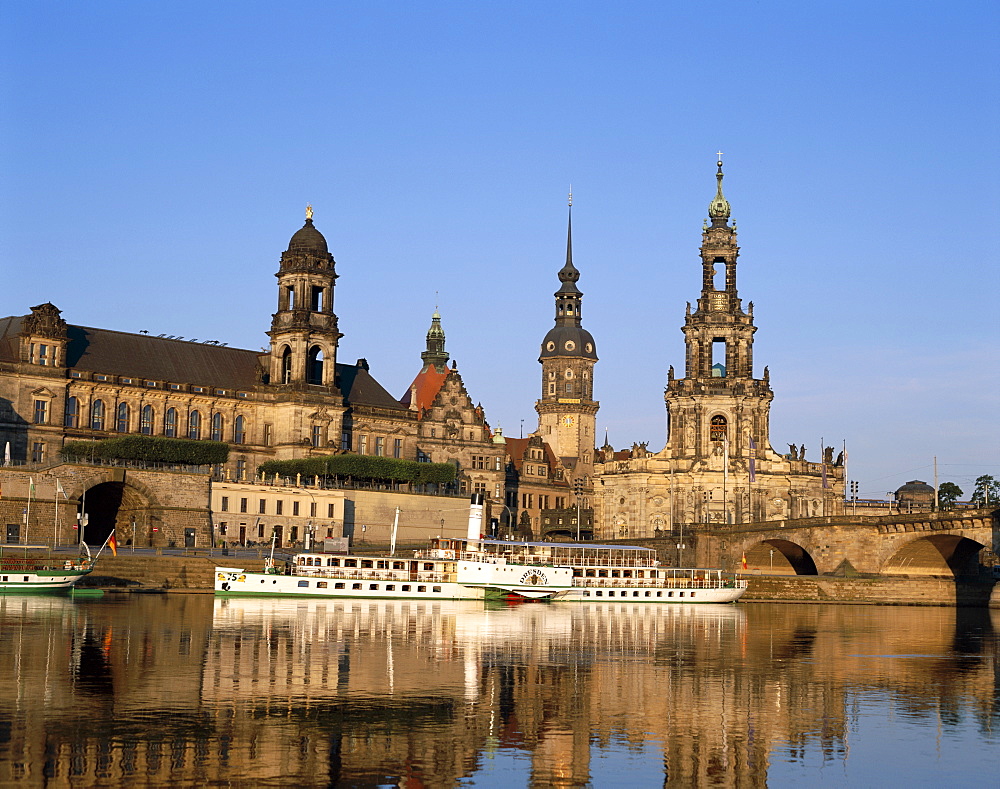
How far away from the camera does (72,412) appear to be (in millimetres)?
119625

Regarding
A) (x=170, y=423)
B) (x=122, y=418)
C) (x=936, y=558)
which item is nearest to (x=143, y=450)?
(x=122, y=418)

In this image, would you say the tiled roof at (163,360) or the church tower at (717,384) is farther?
the church tower at (717,384)

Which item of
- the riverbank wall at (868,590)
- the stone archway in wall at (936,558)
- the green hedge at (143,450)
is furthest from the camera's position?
the stone archway in wall at (936,558)

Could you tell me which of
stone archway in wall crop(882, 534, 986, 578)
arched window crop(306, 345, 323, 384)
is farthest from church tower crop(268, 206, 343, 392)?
stone archway in wall crop(882, 534, 986, 578)

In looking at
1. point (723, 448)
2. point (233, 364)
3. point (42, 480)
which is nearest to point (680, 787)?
A: point (42, 480)

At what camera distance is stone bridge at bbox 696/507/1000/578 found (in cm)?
10931

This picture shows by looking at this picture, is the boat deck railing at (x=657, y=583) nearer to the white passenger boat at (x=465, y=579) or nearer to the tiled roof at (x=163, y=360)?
the white passenger boat at (x=465, y=579)

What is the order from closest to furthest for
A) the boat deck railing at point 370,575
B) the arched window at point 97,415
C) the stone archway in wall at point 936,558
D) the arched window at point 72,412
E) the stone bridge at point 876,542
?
the boat deck railing at point 370,575 → the stone bridge at point 876,542 → the stone archway in wall at point 936,558 → the arched window at point 72,412 → the arched window at point 97,415

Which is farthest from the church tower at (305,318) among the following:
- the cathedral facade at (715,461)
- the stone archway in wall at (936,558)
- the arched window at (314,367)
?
the stone archway in wall at (936,558)

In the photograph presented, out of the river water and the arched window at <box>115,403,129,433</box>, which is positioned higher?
the arched window at <box>115,403,129,433</box>

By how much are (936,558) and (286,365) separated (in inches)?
2428

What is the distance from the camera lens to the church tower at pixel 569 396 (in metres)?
186

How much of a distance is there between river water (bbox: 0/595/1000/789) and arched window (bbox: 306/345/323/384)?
7067cm

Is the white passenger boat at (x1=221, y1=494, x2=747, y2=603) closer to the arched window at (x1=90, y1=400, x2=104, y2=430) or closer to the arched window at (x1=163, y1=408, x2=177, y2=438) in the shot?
the arched window at (x1=90, y1=400, x2=104, y2=430)
